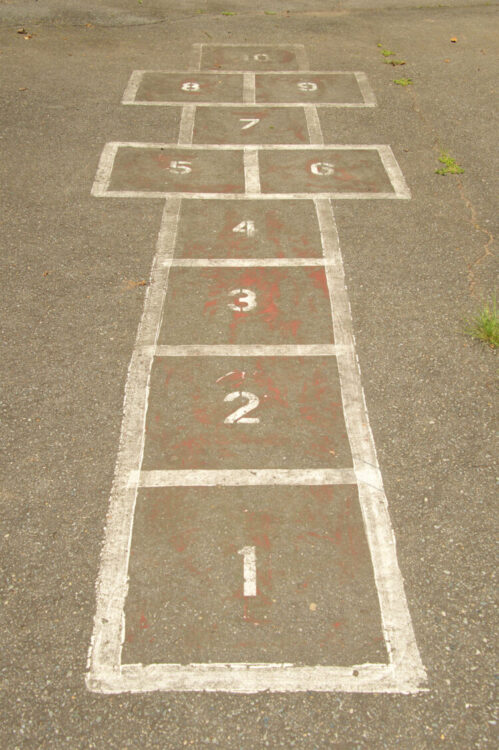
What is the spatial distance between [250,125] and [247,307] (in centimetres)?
471

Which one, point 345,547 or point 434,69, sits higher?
point 434,69

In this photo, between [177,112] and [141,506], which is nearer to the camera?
[141,506]

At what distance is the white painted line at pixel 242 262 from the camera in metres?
7.11

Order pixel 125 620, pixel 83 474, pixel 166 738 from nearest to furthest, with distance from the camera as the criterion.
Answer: pixel 166 738 → pixel 125 620 → pixel 83 474

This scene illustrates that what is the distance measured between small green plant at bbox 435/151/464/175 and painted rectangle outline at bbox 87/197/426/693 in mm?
3607

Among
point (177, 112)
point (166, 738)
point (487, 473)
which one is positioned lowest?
point (166, 738)

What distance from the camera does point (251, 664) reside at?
12.7ft

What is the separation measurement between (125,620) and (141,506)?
2.82 ft

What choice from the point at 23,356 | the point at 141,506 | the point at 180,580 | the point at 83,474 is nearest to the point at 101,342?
the point at 23,356

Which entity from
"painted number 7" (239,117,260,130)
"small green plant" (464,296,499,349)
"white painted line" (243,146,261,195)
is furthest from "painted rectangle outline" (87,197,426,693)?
"painted number 7" (239,117,260,130)

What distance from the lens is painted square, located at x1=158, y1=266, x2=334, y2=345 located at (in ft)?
20.3

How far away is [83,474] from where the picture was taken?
493 centimetres

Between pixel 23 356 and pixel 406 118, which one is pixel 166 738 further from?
pixel 406 118

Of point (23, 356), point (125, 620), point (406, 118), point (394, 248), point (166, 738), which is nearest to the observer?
point (166, 738)
